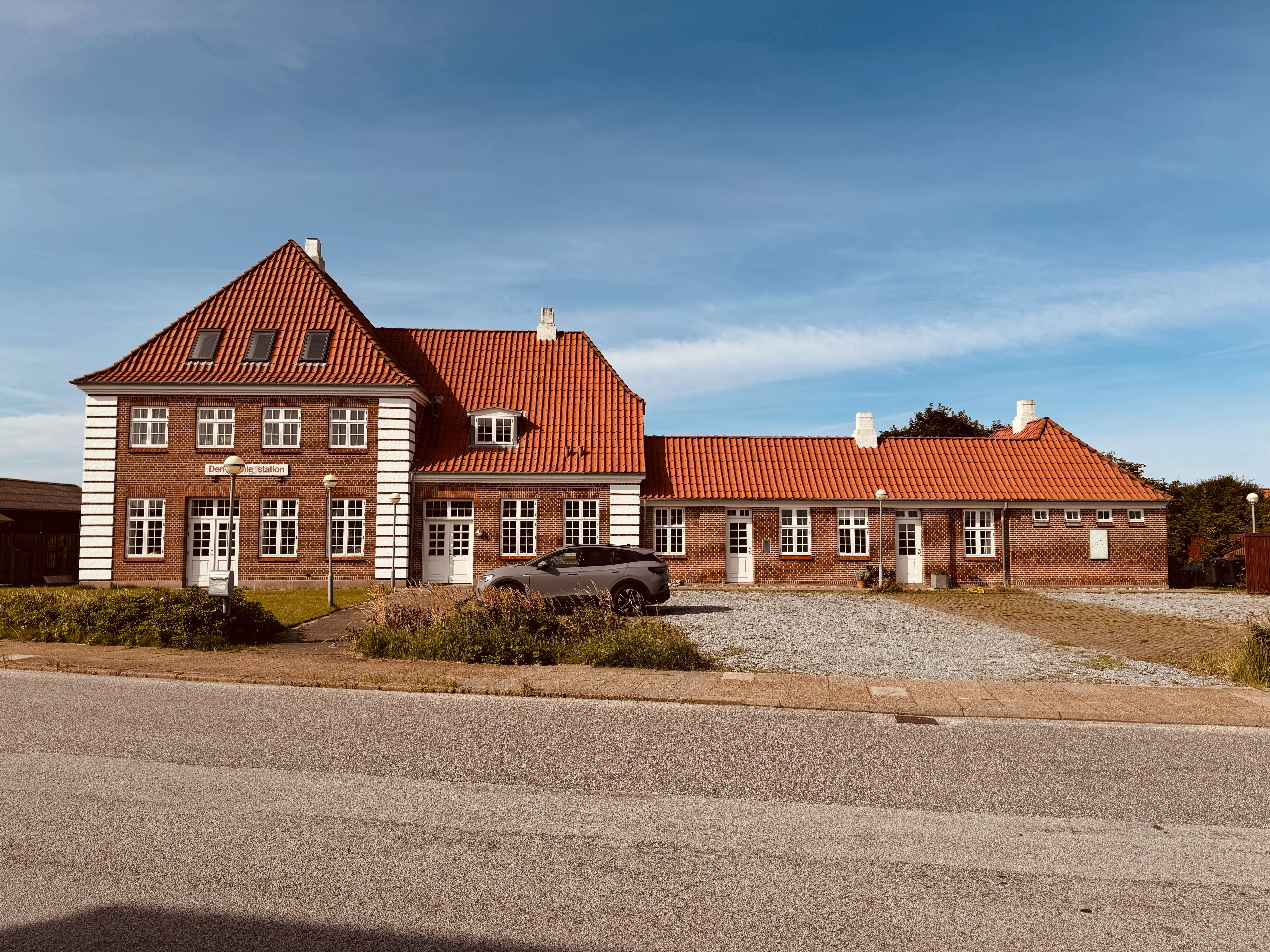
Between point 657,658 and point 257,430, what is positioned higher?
point 257,430

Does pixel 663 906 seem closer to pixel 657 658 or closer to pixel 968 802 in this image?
pixel 968 802

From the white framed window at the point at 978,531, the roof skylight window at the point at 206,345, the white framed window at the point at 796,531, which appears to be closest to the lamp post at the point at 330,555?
the roof skylight window at the point at 206,345

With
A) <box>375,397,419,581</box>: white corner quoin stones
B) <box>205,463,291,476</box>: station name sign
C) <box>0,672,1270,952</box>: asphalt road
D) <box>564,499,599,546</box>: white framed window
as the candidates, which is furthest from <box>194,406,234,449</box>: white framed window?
<box>0,672,1270,952</box>: asphalt road

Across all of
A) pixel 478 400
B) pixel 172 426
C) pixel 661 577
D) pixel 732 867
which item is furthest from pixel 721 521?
pixel 732 867

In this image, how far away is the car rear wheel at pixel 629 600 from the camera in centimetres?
1998

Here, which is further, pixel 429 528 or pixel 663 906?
pixel 429 528

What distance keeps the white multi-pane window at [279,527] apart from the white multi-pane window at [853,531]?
18.8 meters

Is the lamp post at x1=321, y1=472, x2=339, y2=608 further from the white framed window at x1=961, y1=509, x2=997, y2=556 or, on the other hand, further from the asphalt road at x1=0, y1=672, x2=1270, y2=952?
the white framed window at x1=961, y1=509, x2=997, y2=556

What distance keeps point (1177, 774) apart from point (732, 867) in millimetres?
4450

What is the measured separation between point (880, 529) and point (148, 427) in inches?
1000

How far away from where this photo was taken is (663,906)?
4.45 meters

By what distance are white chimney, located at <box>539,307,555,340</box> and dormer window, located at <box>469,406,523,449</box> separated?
4937mm

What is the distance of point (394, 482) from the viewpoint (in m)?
30.2

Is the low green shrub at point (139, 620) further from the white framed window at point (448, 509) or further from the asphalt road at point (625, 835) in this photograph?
the white framed window at point (448, 509)
